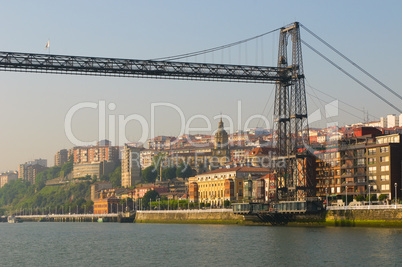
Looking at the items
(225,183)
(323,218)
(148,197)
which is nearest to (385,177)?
(323,218)

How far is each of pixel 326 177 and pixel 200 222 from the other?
22582 mm

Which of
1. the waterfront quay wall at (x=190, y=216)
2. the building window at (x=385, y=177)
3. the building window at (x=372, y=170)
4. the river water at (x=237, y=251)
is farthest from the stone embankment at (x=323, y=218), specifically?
the building window at (x=372, y=170)

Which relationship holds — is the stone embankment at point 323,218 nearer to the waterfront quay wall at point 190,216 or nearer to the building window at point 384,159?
the waterfront quay wall at point 190,216

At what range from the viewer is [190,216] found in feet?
402

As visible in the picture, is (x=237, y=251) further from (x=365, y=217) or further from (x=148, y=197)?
(x=148, y=197)

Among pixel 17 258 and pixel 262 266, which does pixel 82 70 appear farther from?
pixel 262 266

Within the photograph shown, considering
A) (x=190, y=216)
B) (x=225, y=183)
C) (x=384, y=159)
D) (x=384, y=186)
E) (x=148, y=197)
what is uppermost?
(x=384, y=159)

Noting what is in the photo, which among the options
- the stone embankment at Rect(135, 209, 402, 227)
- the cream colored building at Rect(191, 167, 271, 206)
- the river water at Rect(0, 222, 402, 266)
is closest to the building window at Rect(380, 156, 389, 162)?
the stone embankment at Rect(135, 209, 402, 227)

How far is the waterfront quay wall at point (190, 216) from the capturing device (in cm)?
10719

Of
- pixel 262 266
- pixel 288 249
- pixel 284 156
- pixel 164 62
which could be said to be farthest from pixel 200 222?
pixel 262 266

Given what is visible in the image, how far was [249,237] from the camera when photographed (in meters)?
71.5

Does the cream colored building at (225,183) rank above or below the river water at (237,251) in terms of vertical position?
above

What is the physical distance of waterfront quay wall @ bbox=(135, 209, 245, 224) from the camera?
107 m

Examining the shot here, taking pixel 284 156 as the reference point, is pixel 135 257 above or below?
below
